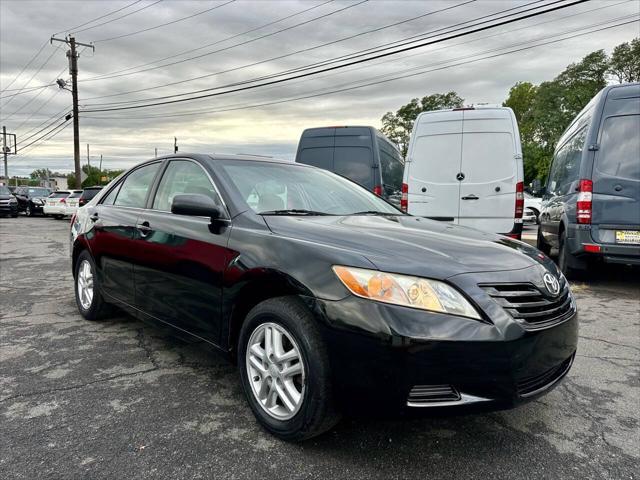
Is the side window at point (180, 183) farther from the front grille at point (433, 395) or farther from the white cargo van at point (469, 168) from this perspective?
the white cargo van at point (469, 168)

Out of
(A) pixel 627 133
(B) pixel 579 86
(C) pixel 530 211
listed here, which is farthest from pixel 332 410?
(B) pixel 579 86

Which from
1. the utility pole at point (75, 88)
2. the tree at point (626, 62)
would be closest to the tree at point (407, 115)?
the tree at point (626, 62)

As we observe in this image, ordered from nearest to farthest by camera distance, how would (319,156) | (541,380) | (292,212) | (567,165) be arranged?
(541,380), (292,212), (567,165), (319,156)

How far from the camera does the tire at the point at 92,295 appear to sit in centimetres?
411

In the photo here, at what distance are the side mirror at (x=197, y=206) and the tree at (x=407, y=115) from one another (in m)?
51.6

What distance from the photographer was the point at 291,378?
2232 millimetres

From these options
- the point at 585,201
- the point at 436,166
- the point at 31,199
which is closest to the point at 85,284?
the point at 436,166

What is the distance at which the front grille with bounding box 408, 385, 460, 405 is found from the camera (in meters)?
1.93

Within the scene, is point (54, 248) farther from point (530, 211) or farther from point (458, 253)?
point (530, 211)

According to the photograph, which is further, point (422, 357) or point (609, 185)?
point (609, 185)

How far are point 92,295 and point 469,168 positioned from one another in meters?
5.25

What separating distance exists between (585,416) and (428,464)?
1084 mm

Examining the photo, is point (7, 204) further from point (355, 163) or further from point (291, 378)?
point (291, 378)

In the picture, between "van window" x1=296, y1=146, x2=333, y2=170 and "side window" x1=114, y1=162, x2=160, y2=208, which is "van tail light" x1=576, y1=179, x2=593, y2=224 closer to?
"side window" x1=114, y1=162, x2=160, y2=208
